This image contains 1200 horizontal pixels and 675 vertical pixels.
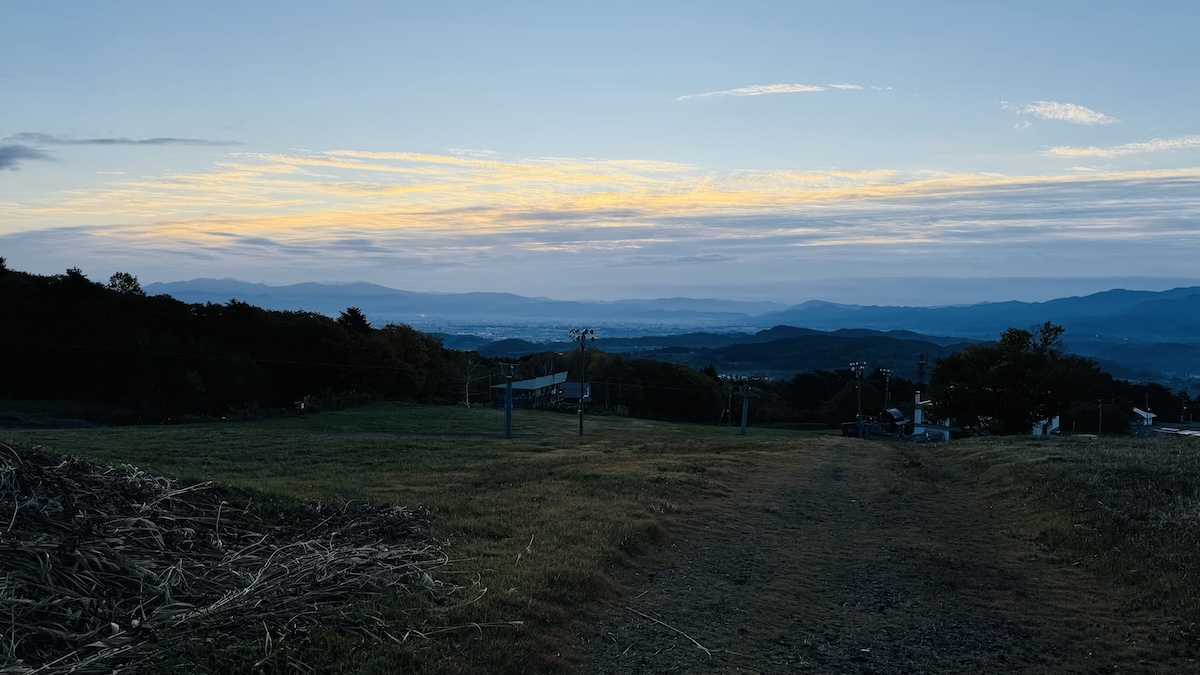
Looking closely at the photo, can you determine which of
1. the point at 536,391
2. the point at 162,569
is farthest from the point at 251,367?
the point at 162,569

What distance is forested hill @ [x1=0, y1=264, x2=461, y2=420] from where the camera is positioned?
Answer: 50.1 metres

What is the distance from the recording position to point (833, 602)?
8922 millimetres

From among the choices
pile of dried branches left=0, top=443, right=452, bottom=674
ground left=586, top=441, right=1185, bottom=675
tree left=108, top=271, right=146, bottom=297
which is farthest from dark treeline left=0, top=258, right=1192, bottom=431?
ground left=586, top=441, right=1185, bottom=675

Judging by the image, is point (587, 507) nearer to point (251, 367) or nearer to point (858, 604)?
point (858, 604)

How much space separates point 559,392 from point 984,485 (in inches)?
2797

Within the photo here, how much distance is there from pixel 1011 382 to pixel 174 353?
4747 cm

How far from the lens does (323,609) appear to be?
22.2 ft

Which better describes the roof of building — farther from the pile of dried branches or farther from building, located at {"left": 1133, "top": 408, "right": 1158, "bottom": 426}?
the pile of dried branches

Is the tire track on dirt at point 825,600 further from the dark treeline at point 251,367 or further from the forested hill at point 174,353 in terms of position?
the forested hill at point 174,353

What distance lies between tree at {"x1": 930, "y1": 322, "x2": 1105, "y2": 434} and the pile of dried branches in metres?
49.4

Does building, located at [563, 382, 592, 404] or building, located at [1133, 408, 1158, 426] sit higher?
building, located at [563, 382, 592, 404]

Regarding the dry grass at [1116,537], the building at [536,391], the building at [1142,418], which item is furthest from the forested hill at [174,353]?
the building at [1142,418]

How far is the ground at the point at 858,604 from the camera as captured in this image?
23.7 feet

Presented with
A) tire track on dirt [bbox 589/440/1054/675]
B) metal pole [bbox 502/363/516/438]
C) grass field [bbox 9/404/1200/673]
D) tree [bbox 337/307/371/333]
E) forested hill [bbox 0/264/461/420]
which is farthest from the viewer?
tree [bbox 337/307/371/333]
